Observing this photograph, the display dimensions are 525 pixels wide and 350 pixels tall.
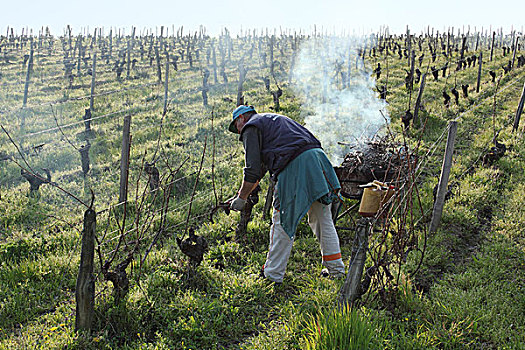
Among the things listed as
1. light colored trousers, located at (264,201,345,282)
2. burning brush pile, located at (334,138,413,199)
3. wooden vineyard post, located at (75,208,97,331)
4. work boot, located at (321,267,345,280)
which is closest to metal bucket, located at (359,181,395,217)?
burning brush pile, located at (334,138,413,199)

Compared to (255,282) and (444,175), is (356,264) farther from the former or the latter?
(444,175)

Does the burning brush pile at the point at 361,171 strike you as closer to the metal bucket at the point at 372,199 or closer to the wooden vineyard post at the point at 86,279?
the metal bucket at the point at 372,199

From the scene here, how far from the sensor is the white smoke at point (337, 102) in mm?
7838

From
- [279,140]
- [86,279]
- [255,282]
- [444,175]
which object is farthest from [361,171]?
[86,279]

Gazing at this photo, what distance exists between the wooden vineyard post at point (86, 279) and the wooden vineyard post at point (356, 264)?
206 centimetres

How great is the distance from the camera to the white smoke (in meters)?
7.84

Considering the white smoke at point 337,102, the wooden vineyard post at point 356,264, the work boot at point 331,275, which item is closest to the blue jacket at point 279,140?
the white smoke at point 337,102

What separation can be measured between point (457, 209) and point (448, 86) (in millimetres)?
12384

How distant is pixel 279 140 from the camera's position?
386cm

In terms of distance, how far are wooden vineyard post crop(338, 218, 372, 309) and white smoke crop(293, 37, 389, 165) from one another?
1040 mm

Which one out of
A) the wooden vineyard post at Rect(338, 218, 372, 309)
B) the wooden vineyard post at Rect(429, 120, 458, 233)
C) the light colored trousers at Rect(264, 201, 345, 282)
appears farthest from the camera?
the wooden vineyard post at Rect(429, 120, 458, 233)

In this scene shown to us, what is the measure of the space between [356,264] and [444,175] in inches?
102

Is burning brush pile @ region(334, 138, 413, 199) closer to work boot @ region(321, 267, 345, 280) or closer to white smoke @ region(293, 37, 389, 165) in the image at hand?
white smoke @ region(293, 37, 389, 165)

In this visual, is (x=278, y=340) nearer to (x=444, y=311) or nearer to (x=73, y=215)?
(x=444, y=311)
